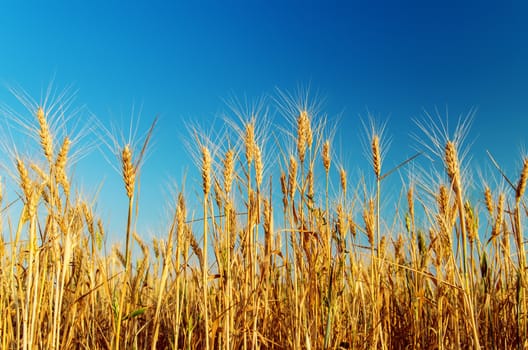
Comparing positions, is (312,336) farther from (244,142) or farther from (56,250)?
(56,250)

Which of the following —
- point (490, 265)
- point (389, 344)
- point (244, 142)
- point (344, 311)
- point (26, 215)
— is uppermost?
point (244, 142)

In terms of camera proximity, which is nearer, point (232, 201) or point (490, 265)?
point (232, 201)

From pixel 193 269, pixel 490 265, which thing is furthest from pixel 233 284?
pixel 490 265

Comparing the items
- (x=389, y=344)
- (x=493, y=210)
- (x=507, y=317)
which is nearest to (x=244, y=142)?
(x=389, y=344)

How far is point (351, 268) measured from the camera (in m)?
3.09

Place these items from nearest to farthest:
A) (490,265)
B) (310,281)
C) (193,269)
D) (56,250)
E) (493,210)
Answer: (56,250) < (310,281) < (193,269) < (490,265) < (493,210)

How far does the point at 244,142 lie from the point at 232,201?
31 cm

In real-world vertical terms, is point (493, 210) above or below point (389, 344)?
above

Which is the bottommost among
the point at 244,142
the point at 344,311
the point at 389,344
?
the point at 389,344

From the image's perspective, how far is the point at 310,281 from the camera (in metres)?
2.55

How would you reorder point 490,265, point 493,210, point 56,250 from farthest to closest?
point 493,210, point 490,265, point 56,250

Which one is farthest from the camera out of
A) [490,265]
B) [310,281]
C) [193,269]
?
[490,265]

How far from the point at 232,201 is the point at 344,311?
1143 millimetres

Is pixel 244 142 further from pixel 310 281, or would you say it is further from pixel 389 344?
pixel 389 344
